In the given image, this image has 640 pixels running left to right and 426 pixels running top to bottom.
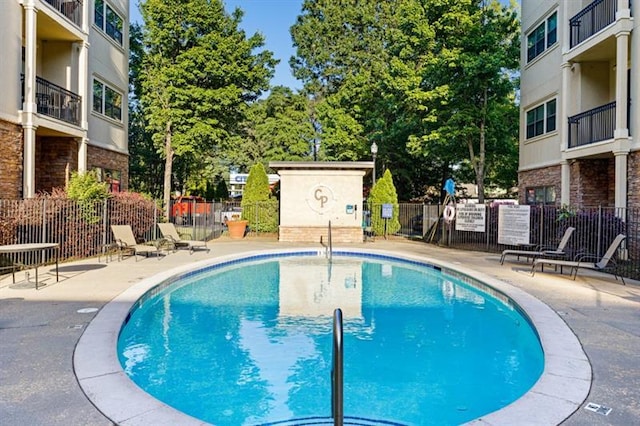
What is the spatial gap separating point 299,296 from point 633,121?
1152 centimetres

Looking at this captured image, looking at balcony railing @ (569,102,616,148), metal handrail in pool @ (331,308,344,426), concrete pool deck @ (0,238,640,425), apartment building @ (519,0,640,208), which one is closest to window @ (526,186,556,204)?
apartment building @ (519,0,640,208)

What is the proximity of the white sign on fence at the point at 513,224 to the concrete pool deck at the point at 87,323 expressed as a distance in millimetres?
2973

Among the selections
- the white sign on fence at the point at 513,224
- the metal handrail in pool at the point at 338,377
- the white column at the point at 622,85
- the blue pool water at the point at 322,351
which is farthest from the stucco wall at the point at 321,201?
the metal handrail in pool at the point at 338,377

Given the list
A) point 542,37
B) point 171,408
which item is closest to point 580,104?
point 542,37

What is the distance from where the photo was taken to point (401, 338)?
287 inches

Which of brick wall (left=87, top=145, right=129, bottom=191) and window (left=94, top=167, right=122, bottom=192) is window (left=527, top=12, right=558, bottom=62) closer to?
brick wall (left=87, top=145, right=129, bottom=191)

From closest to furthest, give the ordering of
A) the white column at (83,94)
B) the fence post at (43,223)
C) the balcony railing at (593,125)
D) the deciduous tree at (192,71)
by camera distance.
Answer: the fence post at (43,223), the balcony railing at (593,125), the white column at (83,94), the deciduous tree at (192,71)

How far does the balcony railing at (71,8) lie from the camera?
49.9 ft

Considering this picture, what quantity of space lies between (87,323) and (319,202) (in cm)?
1452

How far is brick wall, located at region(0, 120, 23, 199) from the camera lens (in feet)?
41.2

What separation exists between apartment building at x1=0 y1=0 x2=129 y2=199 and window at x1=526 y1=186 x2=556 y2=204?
722 inches

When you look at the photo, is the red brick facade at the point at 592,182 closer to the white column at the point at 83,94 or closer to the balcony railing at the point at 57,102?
the white column at the point at 83,94

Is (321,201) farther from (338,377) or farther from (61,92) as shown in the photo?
(338,377)

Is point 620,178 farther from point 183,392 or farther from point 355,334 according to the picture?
point 183,392
